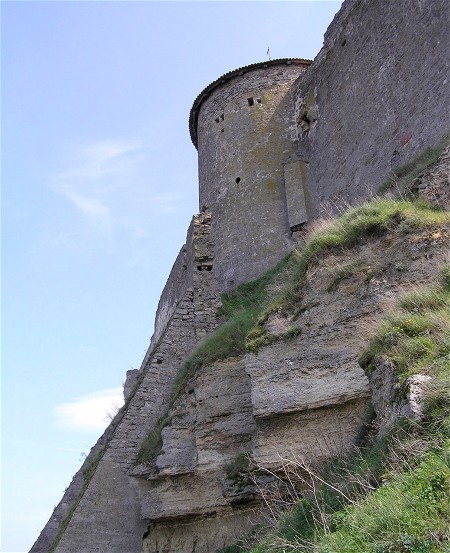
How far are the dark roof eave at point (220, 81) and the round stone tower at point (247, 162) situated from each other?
0.12ft

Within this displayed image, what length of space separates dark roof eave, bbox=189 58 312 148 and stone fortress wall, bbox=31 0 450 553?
6 cm

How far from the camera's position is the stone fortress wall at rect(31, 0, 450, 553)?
934cm

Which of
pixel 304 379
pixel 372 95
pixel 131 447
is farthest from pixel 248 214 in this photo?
pixel 304 379

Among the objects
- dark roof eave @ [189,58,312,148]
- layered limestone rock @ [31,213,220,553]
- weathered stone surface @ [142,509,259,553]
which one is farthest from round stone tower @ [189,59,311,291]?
weathered stone surface @ [142,509,259,553]

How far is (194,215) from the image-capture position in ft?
46.1

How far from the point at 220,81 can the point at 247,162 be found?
394 cm

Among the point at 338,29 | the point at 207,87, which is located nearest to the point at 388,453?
the point at 338,29

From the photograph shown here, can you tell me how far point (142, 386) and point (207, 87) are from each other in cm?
1496

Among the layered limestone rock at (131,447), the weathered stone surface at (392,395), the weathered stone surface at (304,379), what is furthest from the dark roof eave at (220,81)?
the weathered stone surface at (392,395)

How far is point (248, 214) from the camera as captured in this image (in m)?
21.0

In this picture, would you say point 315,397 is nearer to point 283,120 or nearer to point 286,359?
point 286,359

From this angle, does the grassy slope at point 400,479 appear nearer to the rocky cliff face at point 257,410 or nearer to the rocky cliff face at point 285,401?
the rocky cliff face at point 257,410

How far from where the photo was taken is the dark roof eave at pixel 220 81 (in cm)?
2273

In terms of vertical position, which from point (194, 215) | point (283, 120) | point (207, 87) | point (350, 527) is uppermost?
point (207, 87)
